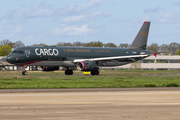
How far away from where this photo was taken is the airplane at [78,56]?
49.0 m

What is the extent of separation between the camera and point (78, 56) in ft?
175

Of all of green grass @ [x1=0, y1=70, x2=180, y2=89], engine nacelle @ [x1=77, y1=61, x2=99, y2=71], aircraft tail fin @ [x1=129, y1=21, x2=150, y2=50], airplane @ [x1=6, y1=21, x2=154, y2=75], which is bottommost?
green grass @ [x1=0, y1=70, x2=180, y2=89]

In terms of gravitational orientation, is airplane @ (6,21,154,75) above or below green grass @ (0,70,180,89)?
above

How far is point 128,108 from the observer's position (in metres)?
15.2

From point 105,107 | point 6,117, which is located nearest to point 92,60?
point 105,107

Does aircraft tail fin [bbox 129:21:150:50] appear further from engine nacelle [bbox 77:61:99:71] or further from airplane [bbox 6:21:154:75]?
engine nacelle [bbox 77:61:99:71]

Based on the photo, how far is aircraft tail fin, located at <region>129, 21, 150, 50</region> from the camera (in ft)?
200

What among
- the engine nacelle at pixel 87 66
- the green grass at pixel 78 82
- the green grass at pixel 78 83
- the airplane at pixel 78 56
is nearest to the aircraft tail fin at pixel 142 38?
the airplane at pixel 78 56

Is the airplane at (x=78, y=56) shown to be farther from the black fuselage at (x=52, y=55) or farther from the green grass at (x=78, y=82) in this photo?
the green grass at (x=78, y=82)

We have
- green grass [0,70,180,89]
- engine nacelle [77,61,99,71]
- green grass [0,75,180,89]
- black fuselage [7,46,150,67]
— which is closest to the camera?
green grass [0,75,180,89]

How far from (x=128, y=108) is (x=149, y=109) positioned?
1.02 m

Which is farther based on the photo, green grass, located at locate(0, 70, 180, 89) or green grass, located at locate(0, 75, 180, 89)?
green grass, located at locate(0, 70, 180, 89)

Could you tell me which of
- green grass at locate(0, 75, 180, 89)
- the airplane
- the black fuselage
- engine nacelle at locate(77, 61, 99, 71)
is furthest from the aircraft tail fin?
green grass at locate(0, 75, 180, 89)

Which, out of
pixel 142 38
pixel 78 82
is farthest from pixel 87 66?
pixel 142 38
